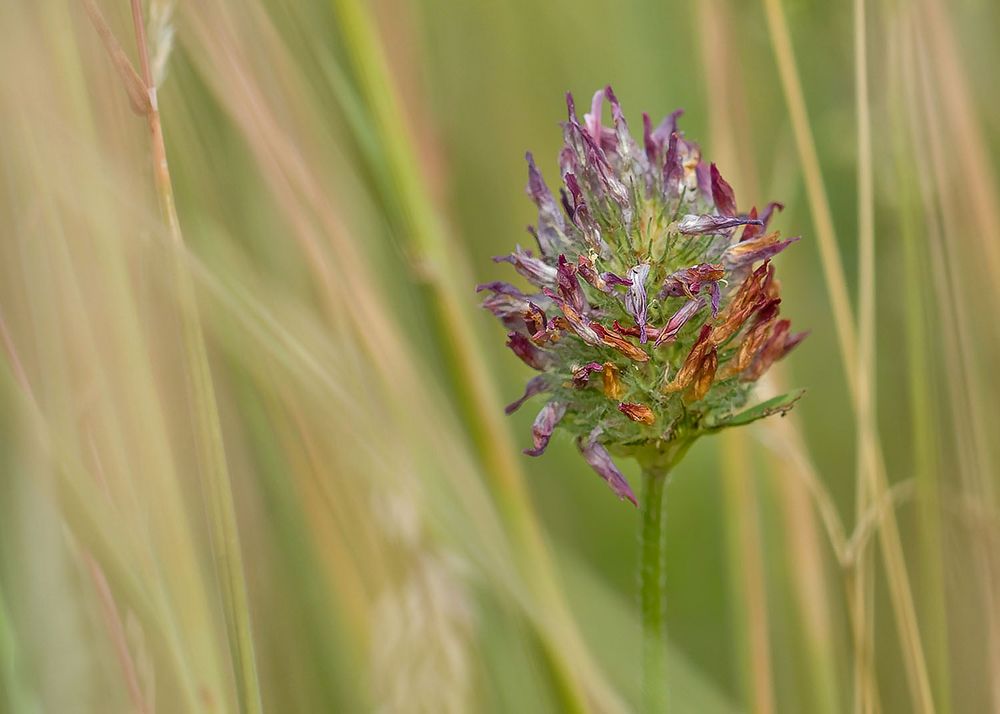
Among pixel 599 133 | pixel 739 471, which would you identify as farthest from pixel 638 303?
pixel 739 471

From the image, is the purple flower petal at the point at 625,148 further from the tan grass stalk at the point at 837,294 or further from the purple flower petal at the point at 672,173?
the tan grass stalk at the point at 837,294

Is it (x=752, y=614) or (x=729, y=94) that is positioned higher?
(x=729, y=94)

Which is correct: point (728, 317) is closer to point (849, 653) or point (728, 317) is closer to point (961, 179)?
point (961, 179)

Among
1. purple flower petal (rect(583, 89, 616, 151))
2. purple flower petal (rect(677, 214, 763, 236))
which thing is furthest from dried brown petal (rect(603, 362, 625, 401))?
purple flower petal (rect(583, 89, 616, 151))

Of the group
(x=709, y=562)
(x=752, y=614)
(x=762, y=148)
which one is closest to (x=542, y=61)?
(x=762, y=148)

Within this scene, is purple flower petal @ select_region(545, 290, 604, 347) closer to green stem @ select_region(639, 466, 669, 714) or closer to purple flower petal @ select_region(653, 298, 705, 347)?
purple flower petal @ select_region(653, 298, 705, 347)

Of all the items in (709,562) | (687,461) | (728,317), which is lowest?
(709,562)

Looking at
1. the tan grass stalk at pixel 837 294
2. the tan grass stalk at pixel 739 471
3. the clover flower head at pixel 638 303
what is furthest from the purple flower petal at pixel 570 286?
the tan grass stalk at pixel 739 471

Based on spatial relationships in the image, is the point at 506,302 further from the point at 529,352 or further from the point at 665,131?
the point at 665,131
